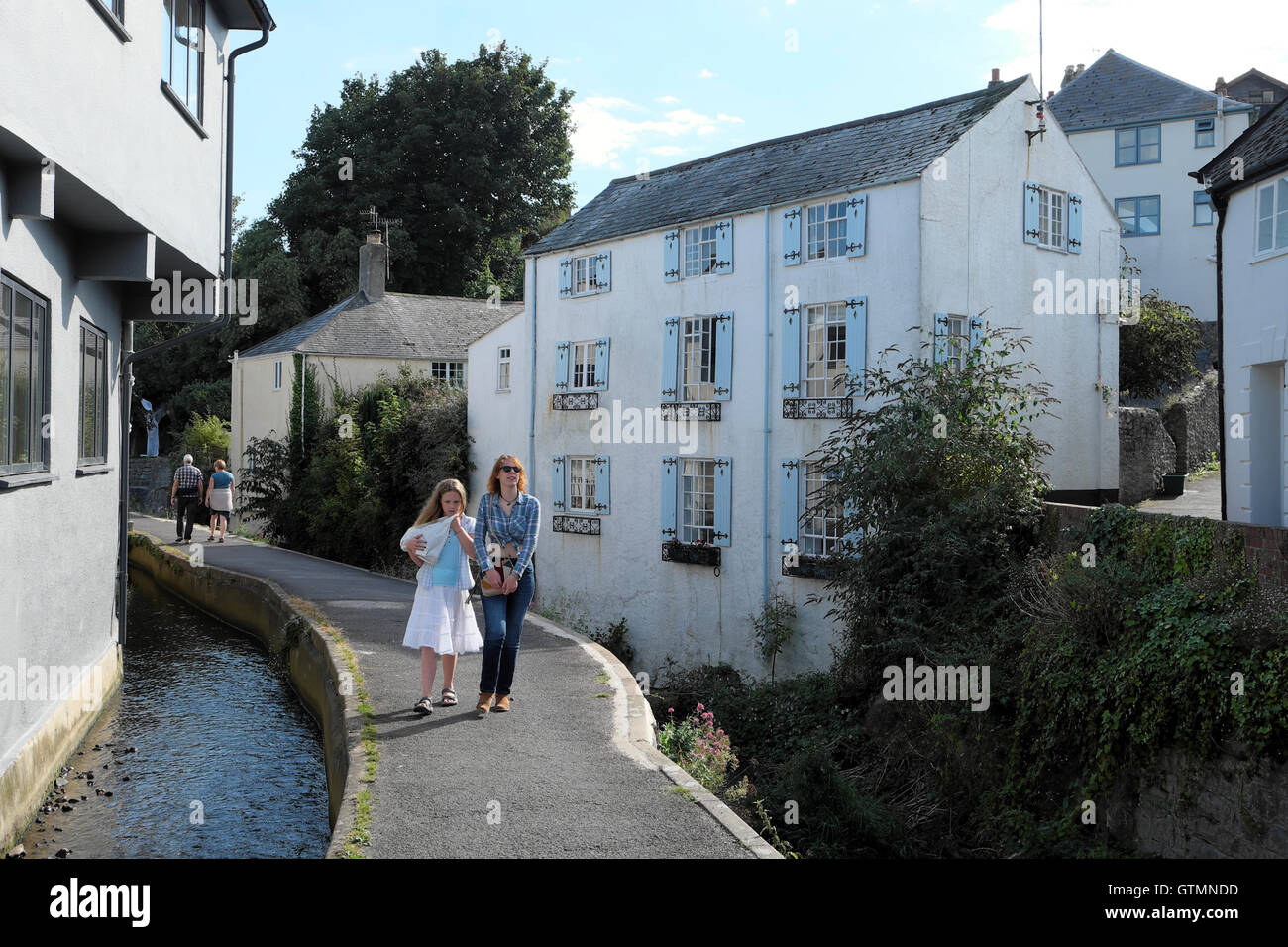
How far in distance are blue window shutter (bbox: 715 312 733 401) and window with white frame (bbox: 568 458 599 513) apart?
4.26 m

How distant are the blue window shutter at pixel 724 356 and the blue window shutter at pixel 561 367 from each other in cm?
493

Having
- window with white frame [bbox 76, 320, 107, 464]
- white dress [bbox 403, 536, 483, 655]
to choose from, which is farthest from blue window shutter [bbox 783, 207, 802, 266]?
white dress [bbox 403, 536, 483, 655]

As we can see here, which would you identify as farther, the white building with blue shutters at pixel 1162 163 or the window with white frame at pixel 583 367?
the white building with blue shutters at pixel 1162 163

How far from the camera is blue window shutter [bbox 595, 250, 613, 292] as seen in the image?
24922 mm

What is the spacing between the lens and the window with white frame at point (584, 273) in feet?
83.6

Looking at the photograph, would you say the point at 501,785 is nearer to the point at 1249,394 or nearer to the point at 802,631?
the point at 1249,394

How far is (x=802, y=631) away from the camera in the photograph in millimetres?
20141

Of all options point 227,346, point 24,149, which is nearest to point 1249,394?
point 24,149

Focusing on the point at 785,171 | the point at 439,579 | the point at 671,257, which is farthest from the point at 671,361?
the point at 439,579

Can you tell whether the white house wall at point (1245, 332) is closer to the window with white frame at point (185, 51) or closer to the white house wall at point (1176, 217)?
the window with white frame at point (185, 51)

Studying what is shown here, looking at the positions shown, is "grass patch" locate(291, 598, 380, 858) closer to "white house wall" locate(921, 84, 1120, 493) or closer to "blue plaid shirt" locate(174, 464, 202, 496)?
"white house wall" locate(921, 84, 1120, 493)

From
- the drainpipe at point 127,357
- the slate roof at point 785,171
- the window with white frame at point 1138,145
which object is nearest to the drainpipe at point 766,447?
the slate roof at point 785,171

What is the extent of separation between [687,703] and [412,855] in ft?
43.8
